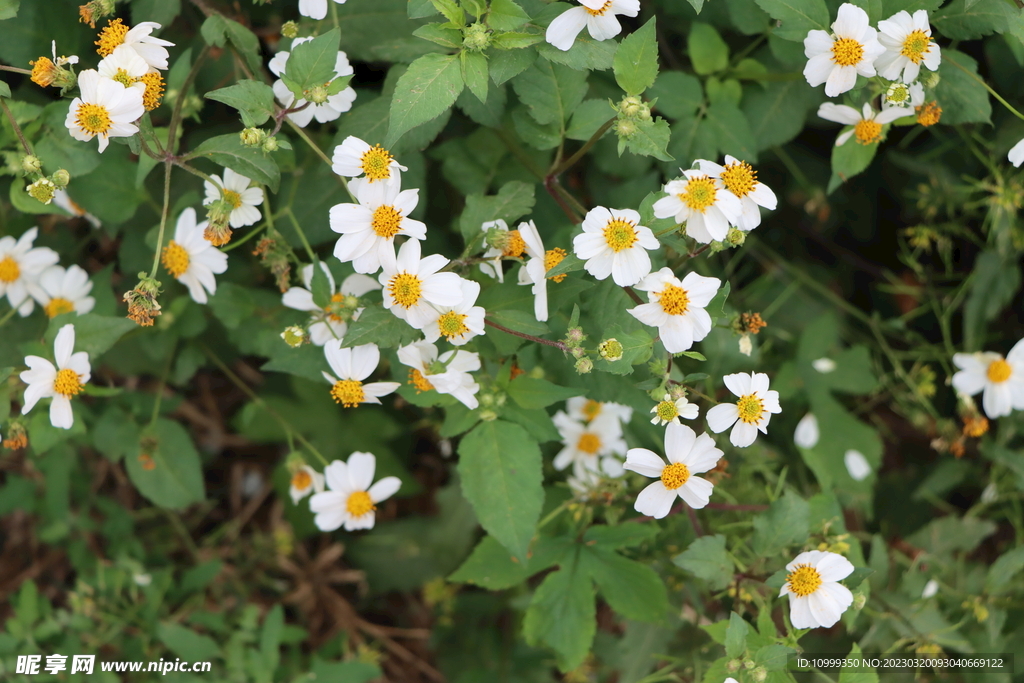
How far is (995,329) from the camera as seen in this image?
2551 mm

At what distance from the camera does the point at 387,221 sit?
1.49 metres

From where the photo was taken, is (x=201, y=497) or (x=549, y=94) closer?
(x=549, y=94)

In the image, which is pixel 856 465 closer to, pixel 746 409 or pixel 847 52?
pixel 746 409

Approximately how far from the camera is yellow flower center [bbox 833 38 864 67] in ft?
5.18

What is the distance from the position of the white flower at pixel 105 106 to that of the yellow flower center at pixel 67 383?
572 millimetres

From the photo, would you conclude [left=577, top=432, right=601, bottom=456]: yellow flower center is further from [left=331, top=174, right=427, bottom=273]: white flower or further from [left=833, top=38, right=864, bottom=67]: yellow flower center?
[left=833, top=38, right=864, bottom=67]: yellow flower center

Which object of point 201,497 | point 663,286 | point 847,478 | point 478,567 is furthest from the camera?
point 847,478

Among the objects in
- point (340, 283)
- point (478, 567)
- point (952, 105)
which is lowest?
point (478, 567)

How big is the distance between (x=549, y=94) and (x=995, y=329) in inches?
74.9

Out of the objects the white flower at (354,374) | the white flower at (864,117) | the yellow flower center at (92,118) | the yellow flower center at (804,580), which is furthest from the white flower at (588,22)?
the yellow flower center at (804,580)

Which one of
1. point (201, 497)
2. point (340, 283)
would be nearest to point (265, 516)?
point (201, 497)

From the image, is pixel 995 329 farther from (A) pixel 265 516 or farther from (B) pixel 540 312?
(A) pixel 265 516

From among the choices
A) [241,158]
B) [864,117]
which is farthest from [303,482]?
[864,117]

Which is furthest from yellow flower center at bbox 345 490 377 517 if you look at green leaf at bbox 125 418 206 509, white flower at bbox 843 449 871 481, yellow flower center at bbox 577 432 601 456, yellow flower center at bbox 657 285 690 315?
white flower at bbox 843 449 871 481
